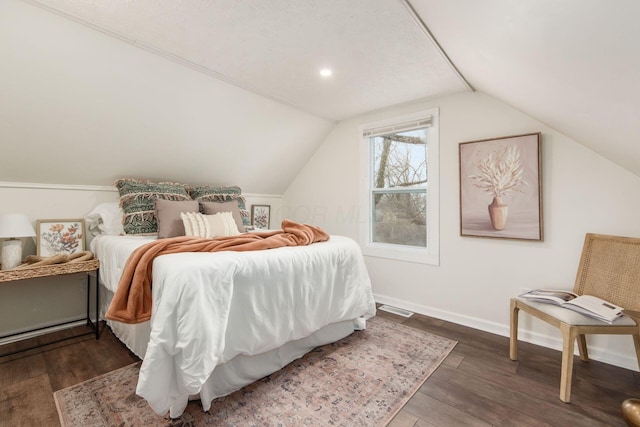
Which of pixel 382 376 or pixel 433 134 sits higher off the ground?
pixel 433 134

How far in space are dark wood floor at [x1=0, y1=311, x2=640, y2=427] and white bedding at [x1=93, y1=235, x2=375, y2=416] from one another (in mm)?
580

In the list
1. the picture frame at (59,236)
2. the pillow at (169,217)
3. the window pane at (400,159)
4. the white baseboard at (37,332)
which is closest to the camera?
the white baseboard at (37,332)

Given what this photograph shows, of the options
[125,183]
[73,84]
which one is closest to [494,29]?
[73,84]

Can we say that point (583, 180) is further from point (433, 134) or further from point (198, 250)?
point (198, 250)

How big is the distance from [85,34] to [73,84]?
1.33 ft

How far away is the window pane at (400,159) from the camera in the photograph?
3221mm

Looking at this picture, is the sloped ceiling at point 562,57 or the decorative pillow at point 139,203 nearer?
the sloped ceiling at point 562,57

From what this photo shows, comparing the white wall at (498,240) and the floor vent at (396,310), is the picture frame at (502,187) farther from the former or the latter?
the floor vent at (396,310)

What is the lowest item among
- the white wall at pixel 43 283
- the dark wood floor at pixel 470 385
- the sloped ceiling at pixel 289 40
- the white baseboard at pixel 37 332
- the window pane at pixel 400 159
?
the dark wood floor at pixel 470 385

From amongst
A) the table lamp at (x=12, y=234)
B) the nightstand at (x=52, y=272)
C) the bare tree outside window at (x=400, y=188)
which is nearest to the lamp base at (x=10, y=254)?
the table lamp at (x=12, y=234)

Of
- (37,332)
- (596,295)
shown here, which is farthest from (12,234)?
(596,295)

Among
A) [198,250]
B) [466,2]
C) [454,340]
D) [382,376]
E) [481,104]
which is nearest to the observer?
[466,2]

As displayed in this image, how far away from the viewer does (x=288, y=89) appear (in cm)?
282

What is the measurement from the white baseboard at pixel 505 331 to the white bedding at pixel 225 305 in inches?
40.8
